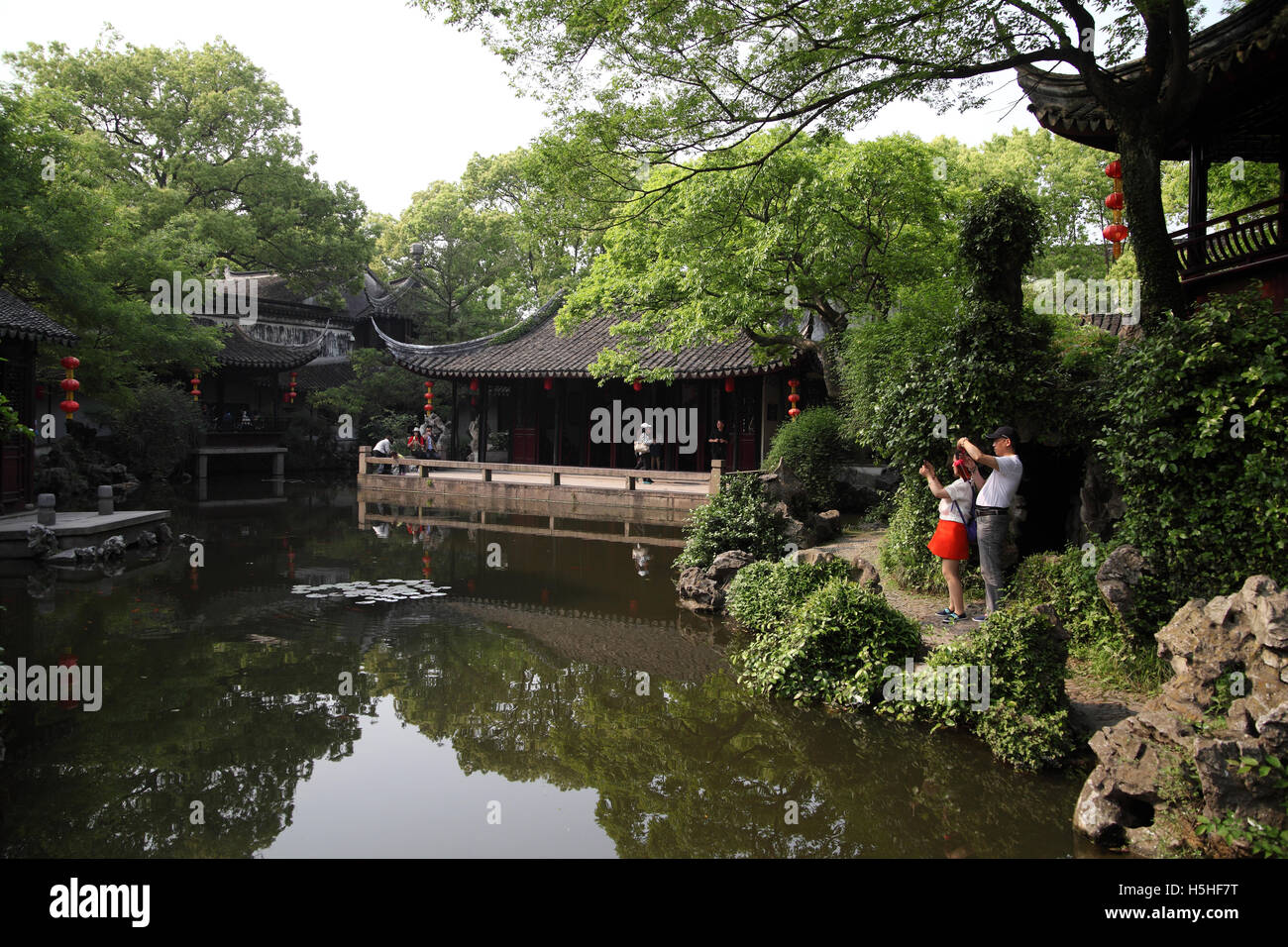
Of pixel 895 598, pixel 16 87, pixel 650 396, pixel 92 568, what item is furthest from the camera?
pixel 650 396

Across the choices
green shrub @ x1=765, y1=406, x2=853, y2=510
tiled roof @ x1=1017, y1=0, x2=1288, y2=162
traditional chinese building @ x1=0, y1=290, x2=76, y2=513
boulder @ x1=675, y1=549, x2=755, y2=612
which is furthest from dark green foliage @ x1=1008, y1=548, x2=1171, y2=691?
traditional chinese building @ x1=0, y1=290, x2=76, y2=513

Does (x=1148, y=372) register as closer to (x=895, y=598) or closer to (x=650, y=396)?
(x=895, y=598)

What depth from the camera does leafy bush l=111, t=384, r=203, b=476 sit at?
21.9m

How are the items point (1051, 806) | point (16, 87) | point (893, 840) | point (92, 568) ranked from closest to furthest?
point (893, 840), point (1051, 806), point (92, 568), point (16, 87)

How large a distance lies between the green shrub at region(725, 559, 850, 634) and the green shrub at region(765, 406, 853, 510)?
5271mm

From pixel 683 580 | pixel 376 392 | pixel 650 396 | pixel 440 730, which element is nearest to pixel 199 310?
pixel 376 392

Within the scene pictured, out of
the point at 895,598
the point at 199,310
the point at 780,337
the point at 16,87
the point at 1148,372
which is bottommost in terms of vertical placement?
the point at 895,598

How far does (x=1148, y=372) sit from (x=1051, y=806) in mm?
3066

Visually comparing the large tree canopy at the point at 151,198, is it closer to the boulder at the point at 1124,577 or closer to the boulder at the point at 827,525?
the boulder at the point at 827,525

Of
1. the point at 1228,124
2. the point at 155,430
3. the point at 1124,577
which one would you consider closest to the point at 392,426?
the point at 155,430

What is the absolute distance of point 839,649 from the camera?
658cm

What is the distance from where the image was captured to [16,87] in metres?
14.1

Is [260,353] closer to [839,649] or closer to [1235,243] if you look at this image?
[839,649]

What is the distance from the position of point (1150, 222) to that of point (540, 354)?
1699cm
